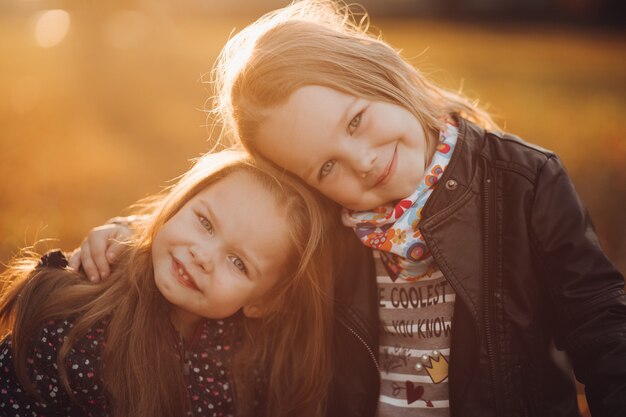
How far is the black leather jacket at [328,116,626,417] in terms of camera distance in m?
1.99

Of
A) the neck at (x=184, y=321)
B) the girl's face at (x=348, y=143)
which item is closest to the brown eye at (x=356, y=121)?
the girl's face at (x=348, y=143)

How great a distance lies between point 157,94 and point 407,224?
508cm

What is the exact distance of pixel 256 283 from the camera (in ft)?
7.27

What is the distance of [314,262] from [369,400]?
540 mm

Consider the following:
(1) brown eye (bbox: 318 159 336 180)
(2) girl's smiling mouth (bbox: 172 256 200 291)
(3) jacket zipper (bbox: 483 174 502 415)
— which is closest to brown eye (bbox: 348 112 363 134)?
(1) brown eye (bbox: 318 159 336 180)

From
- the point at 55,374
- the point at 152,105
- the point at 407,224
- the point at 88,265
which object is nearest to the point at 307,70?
the point at 407,224

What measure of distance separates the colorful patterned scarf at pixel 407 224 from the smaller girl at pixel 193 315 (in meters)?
0.17

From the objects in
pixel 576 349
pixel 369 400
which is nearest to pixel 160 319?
pixel 369 400

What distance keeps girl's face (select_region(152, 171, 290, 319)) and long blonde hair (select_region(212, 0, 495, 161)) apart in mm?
227

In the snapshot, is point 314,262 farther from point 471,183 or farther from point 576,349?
point 576,349

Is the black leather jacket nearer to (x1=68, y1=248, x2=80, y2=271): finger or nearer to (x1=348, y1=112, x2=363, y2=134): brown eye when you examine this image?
(x1=348, y1=112, x2=363, y2=134): brown eye

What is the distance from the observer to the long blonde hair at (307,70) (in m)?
2.11

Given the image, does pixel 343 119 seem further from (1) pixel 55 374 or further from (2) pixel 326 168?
(1) pixel 55 374

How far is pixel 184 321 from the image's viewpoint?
2377mm
